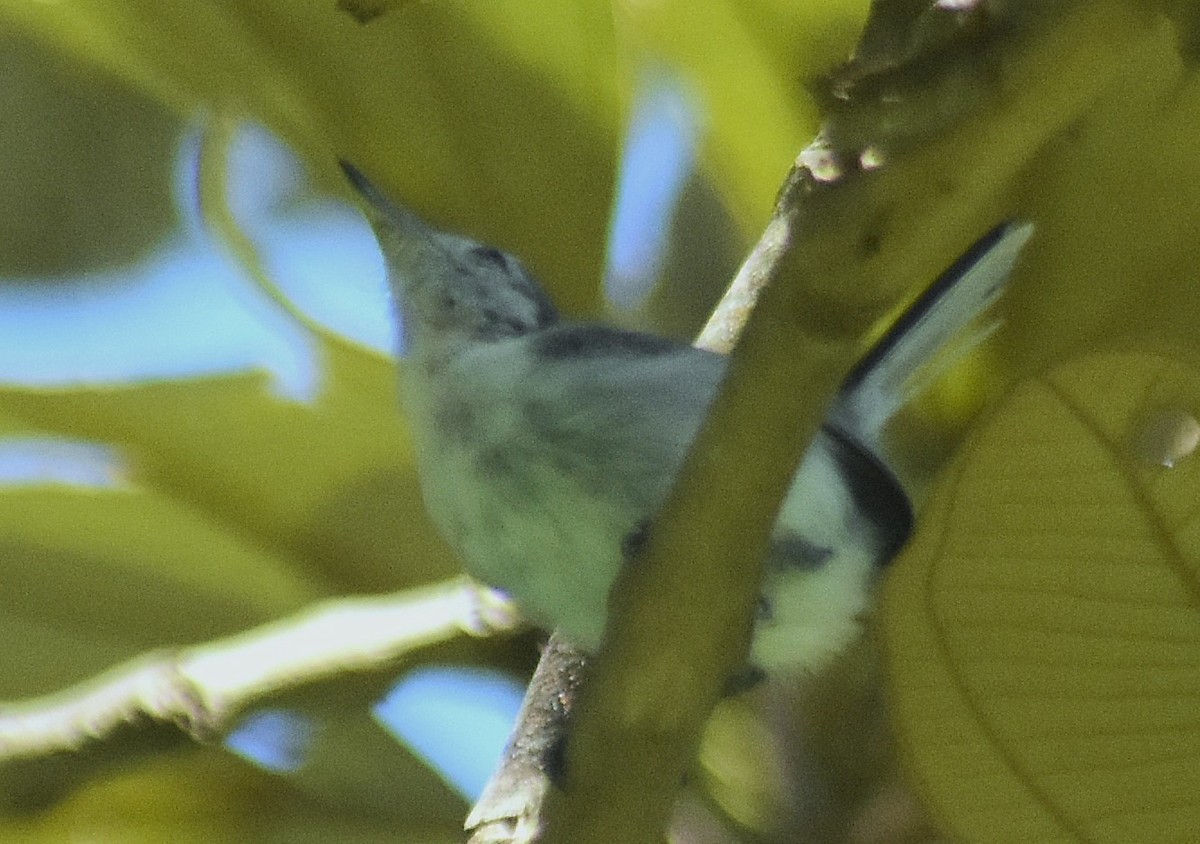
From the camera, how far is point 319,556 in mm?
1283

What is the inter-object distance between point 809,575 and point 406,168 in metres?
0.58

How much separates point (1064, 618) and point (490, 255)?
0.59 m

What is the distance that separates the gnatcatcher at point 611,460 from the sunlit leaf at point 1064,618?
20 centimetres

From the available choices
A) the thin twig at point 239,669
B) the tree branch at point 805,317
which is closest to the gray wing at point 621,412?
the tree branch at point 805,317

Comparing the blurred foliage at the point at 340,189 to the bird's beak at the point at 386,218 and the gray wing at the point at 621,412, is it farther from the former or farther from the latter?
the gray wing at the point at 621,412

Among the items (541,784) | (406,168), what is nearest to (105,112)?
(406,168)

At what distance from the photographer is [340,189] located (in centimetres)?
115

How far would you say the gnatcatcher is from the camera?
28.6 inches

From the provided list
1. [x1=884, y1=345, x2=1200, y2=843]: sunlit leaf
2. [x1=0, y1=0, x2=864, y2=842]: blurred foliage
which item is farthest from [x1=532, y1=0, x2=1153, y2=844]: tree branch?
[x1=0, y1=0, x2=864, y2=842]: blurred foliage

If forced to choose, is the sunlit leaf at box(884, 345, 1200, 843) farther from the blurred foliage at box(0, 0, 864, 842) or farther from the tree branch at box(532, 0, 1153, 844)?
the blurred foliage at box(0, 0, 864, 842)

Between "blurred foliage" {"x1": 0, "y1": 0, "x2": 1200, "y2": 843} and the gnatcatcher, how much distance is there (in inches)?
8.5

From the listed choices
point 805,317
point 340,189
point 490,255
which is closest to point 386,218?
point 490,255

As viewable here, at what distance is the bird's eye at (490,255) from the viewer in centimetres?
97

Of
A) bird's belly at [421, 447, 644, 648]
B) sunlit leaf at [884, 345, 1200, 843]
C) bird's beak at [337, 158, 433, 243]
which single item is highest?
bird's beak at [337, 158, 433, 243]
